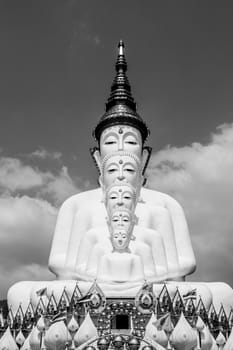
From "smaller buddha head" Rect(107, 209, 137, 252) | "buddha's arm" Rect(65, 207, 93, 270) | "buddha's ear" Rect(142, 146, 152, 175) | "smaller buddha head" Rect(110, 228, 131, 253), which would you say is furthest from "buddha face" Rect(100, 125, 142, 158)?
"smaller buddha head" Rect(110, 228, 131, 253)

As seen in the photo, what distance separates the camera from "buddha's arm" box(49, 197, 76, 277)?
17.3 meters

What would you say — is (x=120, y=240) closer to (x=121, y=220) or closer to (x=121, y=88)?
(x=121, y=220)

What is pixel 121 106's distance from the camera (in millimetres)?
19922

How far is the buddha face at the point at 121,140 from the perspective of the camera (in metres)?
18.8

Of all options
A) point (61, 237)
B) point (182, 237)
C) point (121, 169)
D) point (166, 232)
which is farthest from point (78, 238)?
point (182, 237)

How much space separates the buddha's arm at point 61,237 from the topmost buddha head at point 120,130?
98.0 inches

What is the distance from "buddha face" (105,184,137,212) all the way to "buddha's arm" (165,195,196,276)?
1997mm

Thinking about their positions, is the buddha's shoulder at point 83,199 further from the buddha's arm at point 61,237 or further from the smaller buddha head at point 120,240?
the smaller buddha head at point 120,240

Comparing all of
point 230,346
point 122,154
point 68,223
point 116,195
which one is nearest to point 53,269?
point 68,223

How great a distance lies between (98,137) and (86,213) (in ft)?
11.8

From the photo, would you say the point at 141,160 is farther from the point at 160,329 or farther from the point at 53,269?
the point at 160,329

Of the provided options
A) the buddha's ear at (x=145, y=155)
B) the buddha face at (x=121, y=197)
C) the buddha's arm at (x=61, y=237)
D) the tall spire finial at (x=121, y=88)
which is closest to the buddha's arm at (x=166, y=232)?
the buddha face at (x=121, y=197)

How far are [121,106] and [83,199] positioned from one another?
4.23 m

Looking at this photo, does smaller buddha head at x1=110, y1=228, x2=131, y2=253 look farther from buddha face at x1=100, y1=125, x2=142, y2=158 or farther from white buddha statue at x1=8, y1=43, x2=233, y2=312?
buddha face at x1=100, y1=125, x2=142, y2=158
